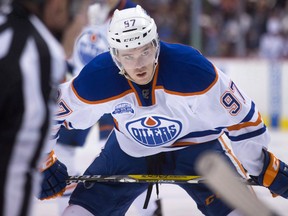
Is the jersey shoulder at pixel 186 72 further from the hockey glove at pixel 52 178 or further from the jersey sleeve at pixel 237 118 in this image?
the hockey glove at pixel 52 178

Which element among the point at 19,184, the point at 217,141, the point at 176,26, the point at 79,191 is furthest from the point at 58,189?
the point at 176,26

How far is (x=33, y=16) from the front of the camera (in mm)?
1728

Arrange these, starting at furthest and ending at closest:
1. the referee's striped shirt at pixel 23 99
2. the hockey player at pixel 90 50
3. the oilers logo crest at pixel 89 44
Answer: the oilers logo crest at pixel 89 44 < the hockey player at pixel 90 50 < the referee's striped shirt at pixel 23 99

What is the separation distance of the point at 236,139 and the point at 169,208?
1.35m

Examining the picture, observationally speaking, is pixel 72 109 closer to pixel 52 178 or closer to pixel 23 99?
pixel 52 178

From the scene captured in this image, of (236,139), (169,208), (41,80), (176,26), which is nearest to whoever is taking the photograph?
(41,80)

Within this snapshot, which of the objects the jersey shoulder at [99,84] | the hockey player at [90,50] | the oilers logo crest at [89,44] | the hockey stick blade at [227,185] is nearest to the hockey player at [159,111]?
the jersey shoulder at [99,84]

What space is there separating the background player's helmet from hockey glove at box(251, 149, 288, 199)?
0.59m

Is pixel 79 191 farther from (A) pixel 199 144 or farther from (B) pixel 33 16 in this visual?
(B) pixel 33 16

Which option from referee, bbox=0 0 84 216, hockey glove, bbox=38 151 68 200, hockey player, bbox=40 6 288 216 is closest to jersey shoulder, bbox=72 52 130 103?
hockey player, bbox=40 6 288 216

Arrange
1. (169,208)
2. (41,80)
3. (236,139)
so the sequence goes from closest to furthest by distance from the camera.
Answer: (41,80) → (236,139) → (169,208)

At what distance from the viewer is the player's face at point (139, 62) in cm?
285

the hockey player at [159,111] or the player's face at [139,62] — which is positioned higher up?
the player's face at [139,62]

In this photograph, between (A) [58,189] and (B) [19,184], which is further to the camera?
(A) [58,189]
